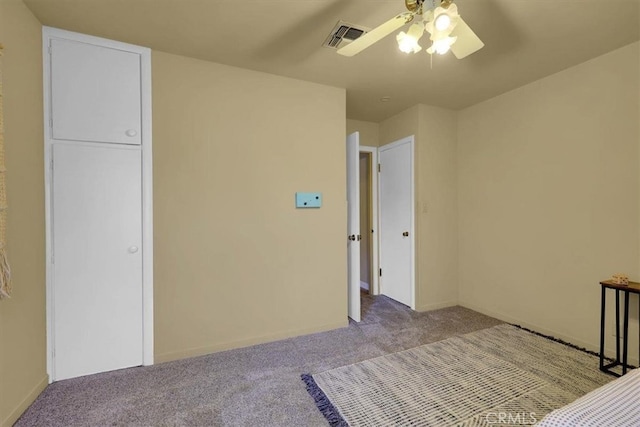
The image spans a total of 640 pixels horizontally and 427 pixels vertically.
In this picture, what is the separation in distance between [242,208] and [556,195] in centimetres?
280

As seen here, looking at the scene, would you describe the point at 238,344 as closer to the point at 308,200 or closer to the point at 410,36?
the point at 308,200

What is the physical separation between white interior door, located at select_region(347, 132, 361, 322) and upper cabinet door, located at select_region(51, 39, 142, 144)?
1.90 meters

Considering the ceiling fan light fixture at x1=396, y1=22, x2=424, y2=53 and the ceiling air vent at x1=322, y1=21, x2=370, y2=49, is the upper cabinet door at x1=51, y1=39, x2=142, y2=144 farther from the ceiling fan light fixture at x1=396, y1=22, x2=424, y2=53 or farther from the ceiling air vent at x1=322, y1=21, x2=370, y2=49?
the ceiling fan light fixture at x1=396, y1=22, x2=424, y2=53

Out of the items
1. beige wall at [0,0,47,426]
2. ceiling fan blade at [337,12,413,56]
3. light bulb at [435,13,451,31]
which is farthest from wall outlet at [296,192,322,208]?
beige wall at [0,0,47,426]

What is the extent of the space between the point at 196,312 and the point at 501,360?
2.42 meters

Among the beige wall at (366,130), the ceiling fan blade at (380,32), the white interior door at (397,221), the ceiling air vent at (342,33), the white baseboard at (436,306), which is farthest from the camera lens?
the beige wall at (366,130)

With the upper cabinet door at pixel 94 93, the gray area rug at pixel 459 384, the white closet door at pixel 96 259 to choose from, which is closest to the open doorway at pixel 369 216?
the gray area rug at pixel 459 384

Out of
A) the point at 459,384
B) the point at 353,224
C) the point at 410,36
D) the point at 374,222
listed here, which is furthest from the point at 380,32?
the point at 374,222

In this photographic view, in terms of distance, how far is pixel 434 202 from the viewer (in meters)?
3.39

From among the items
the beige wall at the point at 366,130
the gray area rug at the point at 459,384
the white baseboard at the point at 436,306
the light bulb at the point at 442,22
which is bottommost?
the gray area rug at the point at 459,384

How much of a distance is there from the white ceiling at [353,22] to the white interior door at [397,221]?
1.06 m

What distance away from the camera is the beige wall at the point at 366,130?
3.82 m

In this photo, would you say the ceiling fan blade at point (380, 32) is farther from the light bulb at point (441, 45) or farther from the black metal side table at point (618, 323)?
the black metal side table at point (618, 323)

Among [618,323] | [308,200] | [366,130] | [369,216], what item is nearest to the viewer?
[618,323]
